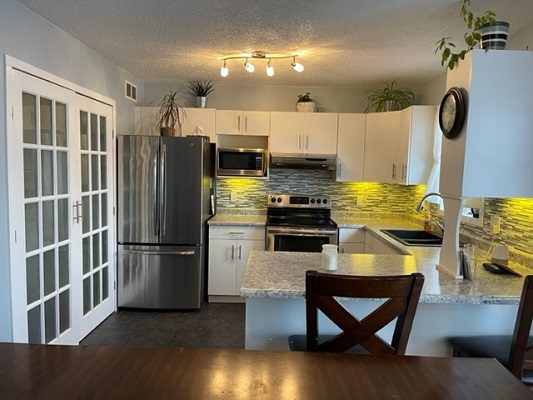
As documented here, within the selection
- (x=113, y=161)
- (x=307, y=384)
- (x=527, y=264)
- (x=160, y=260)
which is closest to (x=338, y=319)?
(x=307, y=384)

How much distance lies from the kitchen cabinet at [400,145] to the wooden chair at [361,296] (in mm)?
2489

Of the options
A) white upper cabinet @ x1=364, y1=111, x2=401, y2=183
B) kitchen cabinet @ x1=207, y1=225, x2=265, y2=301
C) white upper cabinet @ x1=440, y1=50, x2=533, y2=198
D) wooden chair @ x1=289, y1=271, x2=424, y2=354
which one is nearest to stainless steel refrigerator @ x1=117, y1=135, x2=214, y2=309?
kitchen cabinet @ x1=207, y1=225, x2=265, y2=301

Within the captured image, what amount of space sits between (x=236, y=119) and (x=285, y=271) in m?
2.69

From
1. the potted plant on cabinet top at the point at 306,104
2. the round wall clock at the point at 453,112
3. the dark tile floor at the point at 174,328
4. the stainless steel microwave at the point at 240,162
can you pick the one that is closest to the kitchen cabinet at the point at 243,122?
the stainless steel microwave at the point at 240,162

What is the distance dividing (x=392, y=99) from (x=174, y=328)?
10.7 feet

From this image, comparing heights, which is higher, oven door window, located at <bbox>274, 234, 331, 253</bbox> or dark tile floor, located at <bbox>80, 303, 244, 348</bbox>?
oven door window, located at <bbox>274, 234, 331, 253</bbox>

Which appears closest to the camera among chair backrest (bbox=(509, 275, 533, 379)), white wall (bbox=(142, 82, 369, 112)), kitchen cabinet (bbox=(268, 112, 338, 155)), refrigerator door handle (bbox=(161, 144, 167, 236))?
chair backrest (bbox=(509, 275, 533, 379))

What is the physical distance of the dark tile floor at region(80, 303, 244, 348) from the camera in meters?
3.30

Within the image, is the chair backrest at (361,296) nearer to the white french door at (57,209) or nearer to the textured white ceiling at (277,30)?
the textured white ceiling at (277,30)

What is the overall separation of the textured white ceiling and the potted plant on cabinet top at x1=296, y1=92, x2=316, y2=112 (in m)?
0.54

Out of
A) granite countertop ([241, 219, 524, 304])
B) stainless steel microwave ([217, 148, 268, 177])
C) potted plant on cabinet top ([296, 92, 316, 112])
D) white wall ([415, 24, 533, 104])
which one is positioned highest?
white wall ([415, 24, 533, 104])

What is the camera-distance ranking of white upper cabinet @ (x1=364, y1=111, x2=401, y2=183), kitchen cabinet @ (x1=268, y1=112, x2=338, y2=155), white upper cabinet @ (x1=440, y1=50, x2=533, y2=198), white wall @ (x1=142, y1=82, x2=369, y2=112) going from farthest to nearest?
1. white wall @ (x1=142, y1=82, x2=369, y2=112)
2. kitchen cabinet @ (x1=268, y1=112, x2=338, y2=155)
3. white upper cabinet @ (x1=364, y1=111, x2=401, y2=183)
4. white upper cabinet @ (x1=440, y1=50, x2=533, y2=198)

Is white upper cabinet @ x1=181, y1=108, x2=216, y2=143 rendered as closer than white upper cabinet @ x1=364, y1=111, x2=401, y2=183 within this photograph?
No

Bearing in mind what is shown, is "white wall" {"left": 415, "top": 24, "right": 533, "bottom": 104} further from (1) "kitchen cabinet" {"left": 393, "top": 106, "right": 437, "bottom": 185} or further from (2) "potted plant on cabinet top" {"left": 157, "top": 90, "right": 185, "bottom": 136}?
(2) "potted plant on cabinet top" {"left": 157, "top": 90, "right": 185, "bottom": 136}
